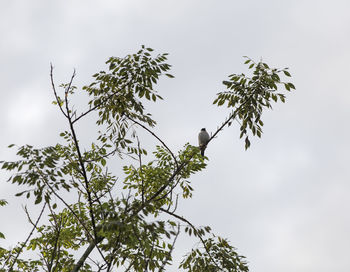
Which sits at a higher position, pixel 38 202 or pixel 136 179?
pixel 136 179

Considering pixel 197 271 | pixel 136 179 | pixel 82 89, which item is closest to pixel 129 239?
pixel 197 271

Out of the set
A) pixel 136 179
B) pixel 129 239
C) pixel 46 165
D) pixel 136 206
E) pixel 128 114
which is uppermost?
pixel 128 114

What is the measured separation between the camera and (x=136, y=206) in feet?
20.2

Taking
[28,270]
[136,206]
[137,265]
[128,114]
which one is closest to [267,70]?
[128,114]

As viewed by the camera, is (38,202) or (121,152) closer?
(38,202)

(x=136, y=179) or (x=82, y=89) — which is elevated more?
(x=82, y=89)

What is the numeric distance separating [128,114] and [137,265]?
3073mm

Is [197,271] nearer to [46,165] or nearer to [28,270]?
[46,165]

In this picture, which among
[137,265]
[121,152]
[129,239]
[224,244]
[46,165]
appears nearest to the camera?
[129,239]

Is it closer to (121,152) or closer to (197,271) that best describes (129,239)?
(197,271)

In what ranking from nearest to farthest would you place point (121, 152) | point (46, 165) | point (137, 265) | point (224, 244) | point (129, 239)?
point (129, 239) < point (46, 165) < point (137, 265) < point (224, 244) < point (121, 152)

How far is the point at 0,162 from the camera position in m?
6.25

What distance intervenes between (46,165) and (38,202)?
0.62 metres

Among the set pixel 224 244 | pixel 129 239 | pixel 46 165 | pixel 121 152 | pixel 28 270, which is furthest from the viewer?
pixel 28 270
